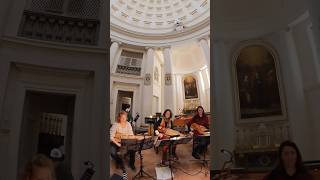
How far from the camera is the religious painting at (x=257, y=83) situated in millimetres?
3445

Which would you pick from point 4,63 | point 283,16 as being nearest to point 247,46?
point 283,16

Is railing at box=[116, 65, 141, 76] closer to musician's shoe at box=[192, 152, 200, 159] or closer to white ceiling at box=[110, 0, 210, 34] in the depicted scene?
white ceiling at box=[110, 0, 210, 34]

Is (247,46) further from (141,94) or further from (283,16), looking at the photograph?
(141,94)

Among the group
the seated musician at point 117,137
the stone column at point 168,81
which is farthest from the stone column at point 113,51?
the seated musician at point 117,137

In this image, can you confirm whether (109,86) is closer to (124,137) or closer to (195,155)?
(124,137)

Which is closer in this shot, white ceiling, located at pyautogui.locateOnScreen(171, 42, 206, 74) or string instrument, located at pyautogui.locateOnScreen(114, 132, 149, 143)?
string instrument, located at pyautogui.locateOnScreen(114, 132, 149, 143)

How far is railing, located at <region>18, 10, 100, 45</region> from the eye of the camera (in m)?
3.87

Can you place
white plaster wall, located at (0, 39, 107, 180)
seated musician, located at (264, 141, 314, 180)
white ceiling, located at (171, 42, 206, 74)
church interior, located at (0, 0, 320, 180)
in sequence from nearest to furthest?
seated musician, located at (264, 141, 314, 180) → church interior, located at (0, 0, 320, 180) → white plaster wall, located at (0, 39, 107, 180) → white ceiling, located at (171, 42, 206, 74)

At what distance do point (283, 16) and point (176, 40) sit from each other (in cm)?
1092

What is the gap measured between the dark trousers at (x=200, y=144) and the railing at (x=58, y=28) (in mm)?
2661

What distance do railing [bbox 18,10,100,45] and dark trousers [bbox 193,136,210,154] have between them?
8.73 feet

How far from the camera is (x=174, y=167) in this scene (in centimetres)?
543

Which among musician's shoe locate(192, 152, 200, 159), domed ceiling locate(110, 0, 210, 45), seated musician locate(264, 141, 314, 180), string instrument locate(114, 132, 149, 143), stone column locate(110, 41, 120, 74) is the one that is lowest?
musician's shoe locate(192, 152, 200, 159)

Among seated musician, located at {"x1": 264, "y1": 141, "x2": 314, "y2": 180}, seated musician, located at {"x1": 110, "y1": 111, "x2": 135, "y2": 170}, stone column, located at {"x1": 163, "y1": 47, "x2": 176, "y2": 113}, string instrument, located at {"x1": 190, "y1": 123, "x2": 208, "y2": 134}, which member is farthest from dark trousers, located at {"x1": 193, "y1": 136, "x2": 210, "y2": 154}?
stone column, located at {"x1": 163, "y1": 47, "x2": 176, "y2": 113}
